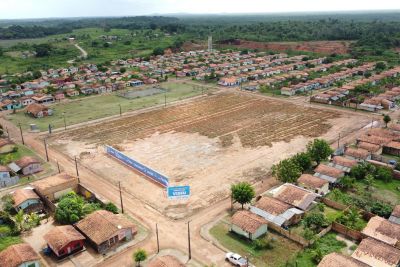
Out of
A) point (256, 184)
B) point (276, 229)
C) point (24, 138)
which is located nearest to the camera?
point (276, 229)

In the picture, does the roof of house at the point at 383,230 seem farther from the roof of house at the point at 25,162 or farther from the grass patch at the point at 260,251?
the roof of house at the point at 25,162

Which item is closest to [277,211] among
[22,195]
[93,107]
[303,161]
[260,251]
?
[260,251]

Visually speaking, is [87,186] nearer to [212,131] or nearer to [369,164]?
[212,131]

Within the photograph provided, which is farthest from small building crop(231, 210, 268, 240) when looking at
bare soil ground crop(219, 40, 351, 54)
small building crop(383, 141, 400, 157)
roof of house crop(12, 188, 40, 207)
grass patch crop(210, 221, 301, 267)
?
bare soil ground crop(219, 40, 351, 54)

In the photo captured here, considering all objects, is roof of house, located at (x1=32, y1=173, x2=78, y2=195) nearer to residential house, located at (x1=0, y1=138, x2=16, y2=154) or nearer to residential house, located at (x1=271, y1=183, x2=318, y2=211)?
residential house, located at (x1=0, y1=138, x2=16, y2=154)

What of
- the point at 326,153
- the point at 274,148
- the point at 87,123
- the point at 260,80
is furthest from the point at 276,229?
the point at 260,80

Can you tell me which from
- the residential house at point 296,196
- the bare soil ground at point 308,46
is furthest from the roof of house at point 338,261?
the bare soil ground at point 308,46
